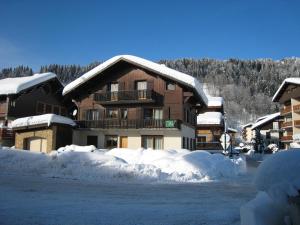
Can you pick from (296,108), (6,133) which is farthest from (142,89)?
(296,108)

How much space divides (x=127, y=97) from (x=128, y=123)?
2548mm

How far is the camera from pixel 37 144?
3064 centimetres

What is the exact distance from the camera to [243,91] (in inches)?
6137

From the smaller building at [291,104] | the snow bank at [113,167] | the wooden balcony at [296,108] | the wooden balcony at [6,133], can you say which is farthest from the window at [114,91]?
the wooden balcony at [296,108]

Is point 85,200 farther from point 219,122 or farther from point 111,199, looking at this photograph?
point 219,122

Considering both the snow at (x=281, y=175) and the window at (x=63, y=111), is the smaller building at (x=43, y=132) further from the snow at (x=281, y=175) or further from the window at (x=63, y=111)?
the snow at (x=281, y=175)

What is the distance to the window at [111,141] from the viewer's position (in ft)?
103

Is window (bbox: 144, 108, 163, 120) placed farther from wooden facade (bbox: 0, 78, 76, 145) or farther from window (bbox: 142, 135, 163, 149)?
wooden facade (bbox: 0, 78, 76, 145)

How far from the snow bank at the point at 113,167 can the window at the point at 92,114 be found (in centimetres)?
1558

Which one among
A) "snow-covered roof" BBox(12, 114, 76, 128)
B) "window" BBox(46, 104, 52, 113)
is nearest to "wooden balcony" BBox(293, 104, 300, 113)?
"snow-covered roof" BBox(12, 114, 76, 128)

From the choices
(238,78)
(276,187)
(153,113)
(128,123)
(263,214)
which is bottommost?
(263,214)

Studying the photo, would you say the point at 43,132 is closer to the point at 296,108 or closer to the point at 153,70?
the point at 153,70

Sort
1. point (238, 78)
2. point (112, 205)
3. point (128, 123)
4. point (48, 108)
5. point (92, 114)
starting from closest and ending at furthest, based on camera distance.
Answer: point (112, 205) < point (128, 123) < point (92, 114) < point (48, 108) < point (238, 78)

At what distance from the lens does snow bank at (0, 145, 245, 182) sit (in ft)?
44.7
